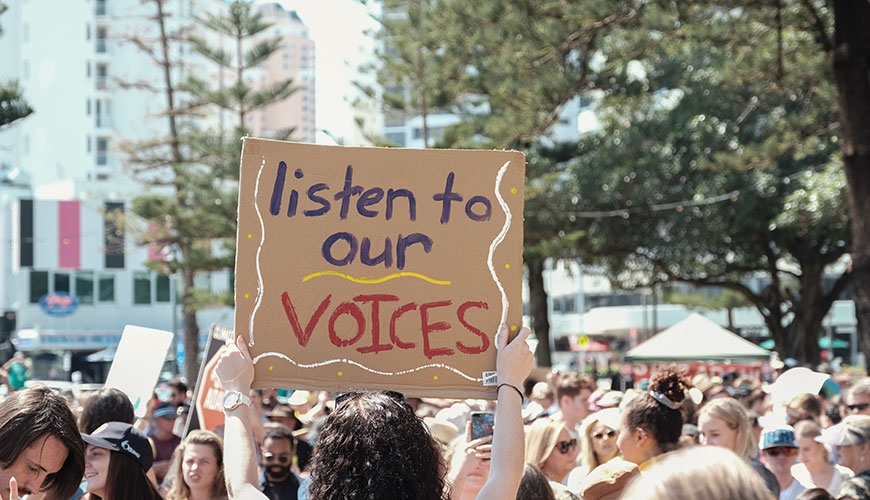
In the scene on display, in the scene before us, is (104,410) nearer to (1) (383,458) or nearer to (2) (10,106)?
(1) (383,458)

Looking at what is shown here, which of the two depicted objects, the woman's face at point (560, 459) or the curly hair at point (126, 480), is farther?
the woman's face at point (560, 459)

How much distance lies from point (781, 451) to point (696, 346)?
16244mm

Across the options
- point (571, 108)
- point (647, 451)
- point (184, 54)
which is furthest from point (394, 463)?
point (571, 108)

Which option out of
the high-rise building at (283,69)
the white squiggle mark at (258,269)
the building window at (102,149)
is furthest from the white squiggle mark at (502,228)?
the building window at (102,149)

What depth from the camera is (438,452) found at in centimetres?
258

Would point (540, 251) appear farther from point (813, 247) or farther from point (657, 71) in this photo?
point (813, 247)

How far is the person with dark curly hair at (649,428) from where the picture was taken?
15.2 ft

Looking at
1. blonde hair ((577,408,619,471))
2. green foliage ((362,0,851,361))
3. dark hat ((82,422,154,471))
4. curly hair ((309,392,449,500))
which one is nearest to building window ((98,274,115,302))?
green foliage ((362,0,851,361))

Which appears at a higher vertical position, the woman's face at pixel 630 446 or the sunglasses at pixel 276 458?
the woman's face at pixel 630 446

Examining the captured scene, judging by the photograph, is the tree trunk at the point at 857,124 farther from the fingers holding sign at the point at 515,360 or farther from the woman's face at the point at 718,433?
the fingers holding sign at the point at 515,360

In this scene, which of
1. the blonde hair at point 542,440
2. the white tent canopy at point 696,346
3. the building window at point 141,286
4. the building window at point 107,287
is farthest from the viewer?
the building window at point 141,286

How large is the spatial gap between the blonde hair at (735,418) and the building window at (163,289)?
4393 cm

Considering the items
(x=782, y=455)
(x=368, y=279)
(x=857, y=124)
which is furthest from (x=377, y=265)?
(x=857, y=124)

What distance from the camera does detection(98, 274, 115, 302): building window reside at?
1844 inches
